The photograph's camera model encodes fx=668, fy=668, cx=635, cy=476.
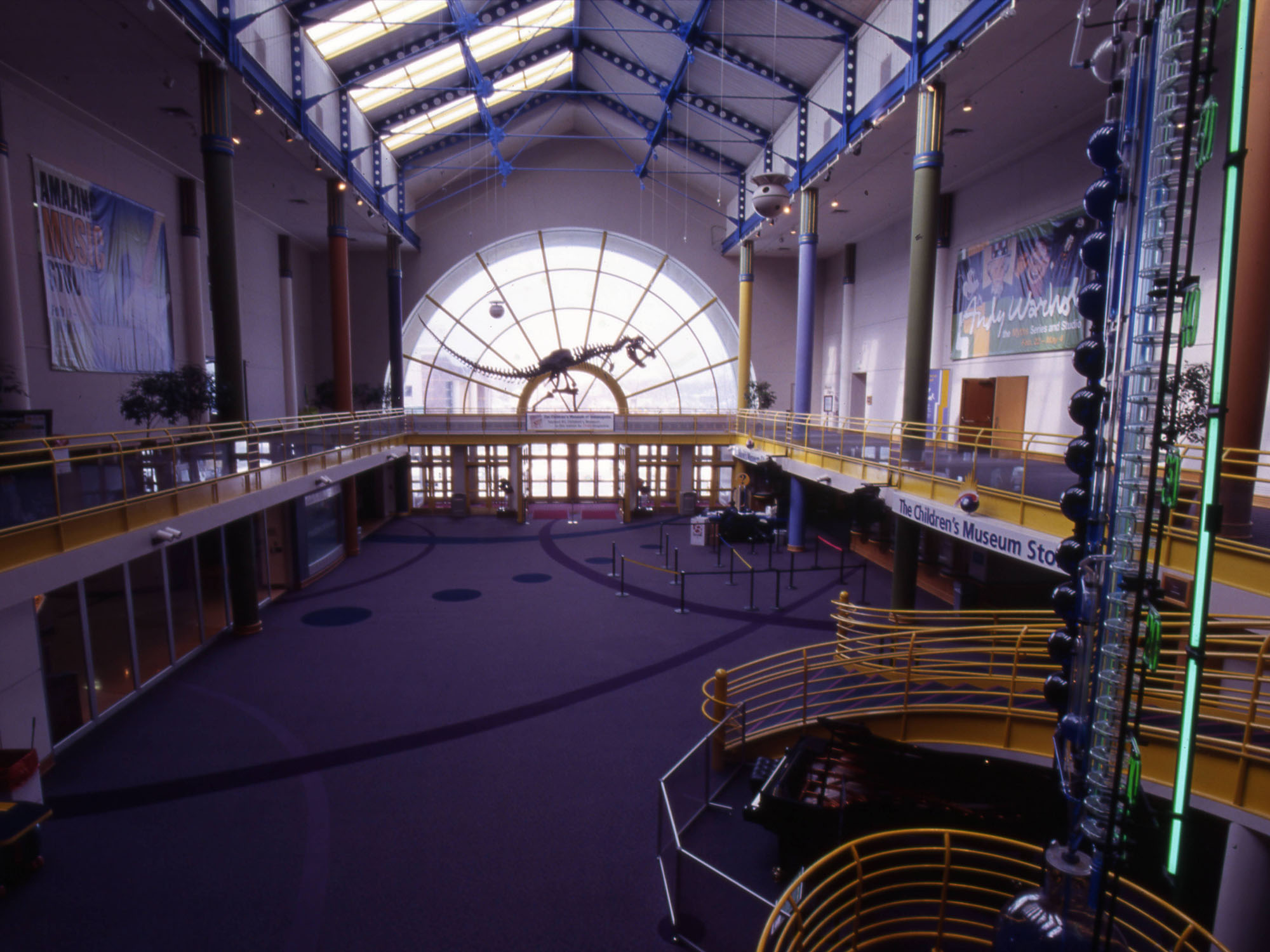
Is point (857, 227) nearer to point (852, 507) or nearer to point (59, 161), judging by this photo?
point (852, 507)

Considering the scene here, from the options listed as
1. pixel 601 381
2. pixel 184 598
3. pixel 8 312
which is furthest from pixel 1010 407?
pixel 8 312

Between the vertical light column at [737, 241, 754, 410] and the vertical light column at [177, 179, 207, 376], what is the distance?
17.3m

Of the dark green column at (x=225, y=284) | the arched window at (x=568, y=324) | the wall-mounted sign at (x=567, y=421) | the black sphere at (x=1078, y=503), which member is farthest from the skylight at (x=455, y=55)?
→ the black sphere at (x=1078, y=503)

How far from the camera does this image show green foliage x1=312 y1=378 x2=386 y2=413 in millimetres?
25016

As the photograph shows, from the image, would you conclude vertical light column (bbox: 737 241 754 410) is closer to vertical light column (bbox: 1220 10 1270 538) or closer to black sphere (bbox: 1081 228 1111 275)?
vertical light column (bbox: 1220 10 1270 538)

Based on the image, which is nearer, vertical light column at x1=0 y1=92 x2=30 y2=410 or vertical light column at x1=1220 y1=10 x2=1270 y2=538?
vertical light column at x1=1220 y1=10 x2=1270 y2=538

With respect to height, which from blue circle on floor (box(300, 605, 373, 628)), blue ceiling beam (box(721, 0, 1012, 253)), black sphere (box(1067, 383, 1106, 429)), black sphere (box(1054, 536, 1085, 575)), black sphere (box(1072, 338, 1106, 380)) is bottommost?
blue circle on floor (box(300, 605, 373, 628))

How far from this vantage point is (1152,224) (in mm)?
2588

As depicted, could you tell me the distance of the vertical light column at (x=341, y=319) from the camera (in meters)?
18.6

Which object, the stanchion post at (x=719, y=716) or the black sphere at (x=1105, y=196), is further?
the stanchion post at (x=719, y=716)

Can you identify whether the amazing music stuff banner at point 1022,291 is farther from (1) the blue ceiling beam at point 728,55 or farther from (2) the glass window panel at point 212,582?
(2) the glass window panel at point 212,582

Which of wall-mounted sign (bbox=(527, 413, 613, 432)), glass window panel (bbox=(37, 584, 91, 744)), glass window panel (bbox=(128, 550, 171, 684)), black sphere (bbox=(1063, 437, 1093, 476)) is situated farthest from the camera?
wall-mounted sign (bbox=(527, 413, 613, 432))

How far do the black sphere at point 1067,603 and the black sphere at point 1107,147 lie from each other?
5.88ft

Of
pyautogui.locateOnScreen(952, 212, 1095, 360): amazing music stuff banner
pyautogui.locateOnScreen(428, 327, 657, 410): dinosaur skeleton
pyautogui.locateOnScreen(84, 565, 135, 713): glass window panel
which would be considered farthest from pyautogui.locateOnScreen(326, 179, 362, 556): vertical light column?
pyautogui.locateOnScreen(952, 212, 1095, 360): amazing music stuff banner
